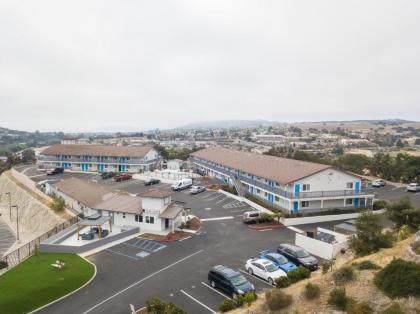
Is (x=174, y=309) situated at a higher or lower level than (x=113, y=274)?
higher

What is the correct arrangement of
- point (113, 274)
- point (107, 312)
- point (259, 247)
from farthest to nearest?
point (259, 247) → point (113, 274) → point (107, 312)

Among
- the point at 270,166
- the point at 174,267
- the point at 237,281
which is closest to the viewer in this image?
the point at 237,281

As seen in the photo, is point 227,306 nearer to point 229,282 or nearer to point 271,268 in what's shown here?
point 229,282

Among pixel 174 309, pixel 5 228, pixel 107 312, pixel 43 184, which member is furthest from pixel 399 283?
pixel 43 184

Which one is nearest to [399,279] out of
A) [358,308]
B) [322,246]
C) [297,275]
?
[358,308]

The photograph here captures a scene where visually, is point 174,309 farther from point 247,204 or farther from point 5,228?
point 5,228

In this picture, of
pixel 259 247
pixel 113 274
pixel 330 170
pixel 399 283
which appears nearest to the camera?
pixel 399 283
